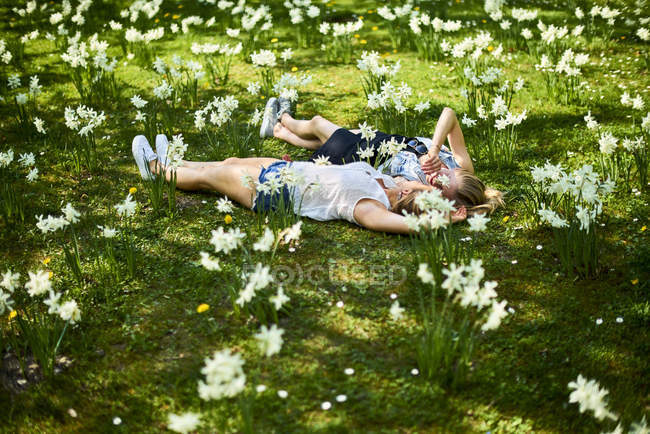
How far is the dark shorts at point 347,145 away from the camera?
4379 millimetres

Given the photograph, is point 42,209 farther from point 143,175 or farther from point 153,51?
point 153,51

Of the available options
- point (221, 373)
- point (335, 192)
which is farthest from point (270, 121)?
point (221, 373)

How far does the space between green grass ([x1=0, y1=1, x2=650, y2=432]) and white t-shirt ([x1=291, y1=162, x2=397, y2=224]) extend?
0.45 feet

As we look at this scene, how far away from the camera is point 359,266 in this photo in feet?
11.5

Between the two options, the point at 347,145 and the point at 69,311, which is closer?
the point at 69,311

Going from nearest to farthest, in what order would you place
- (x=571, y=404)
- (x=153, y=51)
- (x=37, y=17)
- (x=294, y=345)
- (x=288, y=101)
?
(x=571, y=404), (x=294, y=345), (x=288, y=101), (x=153, y=51), (x=37, y=17)

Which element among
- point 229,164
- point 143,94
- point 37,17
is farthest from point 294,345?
point 37,17

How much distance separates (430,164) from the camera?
4.04 meters

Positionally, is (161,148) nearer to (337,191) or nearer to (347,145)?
(347,145)

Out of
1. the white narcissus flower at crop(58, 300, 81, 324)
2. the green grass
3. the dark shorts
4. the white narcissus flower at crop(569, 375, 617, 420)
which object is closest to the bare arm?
the green grass

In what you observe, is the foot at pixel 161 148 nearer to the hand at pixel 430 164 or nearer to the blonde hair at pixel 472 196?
the hand at pixel 430 164

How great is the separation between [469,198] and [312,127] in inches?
70.4

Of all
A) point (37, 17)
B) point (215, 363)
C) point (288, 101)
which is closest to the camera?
point (215, 363)

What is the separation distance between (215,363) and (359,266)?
1.81m
